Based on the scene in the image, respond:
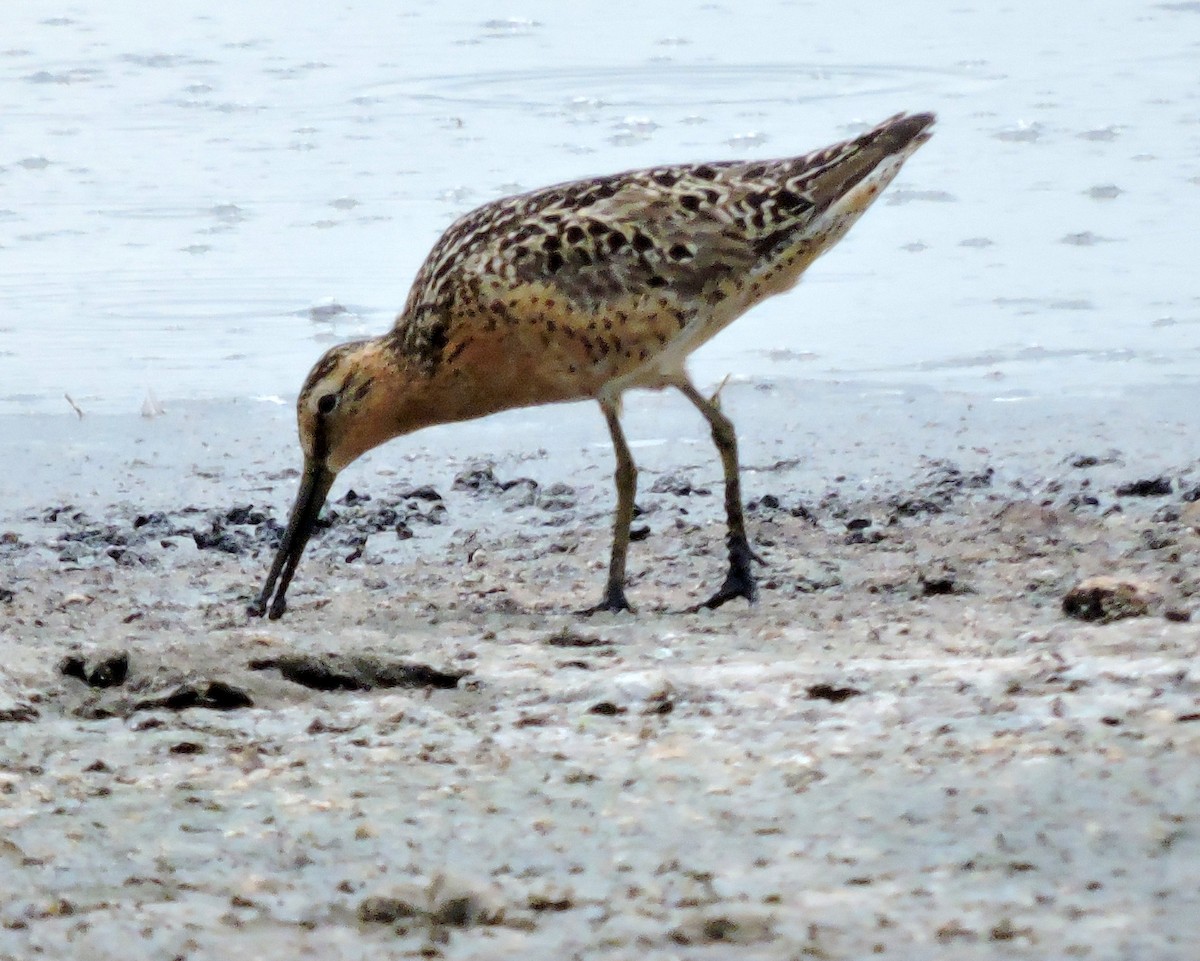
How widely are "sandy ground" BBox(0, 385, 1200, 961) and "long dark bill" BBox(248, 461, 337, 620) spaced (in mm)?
109

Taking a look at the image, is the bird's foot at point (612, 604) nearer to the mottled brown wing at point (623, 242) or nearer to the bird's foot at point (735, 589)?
the bird's foot at point (735, 589)

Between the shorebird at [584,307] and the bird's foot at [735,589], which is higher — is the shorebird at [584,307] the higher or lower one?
the higher one

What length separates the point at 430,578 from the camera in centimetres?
662

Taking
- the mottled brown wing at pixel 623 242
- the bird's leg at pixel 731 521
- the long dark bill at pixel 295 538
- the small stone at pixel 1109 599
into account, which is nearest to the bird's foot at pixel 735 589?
the bird's leg at pixel 731 521

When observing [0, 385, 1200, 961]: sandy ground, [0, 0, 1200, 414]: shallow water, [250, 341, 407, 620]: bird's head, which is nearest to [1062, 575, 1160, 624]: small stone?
[0, 385, 1200, 961]: sandy ground

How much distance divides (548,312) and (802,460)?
2.19m

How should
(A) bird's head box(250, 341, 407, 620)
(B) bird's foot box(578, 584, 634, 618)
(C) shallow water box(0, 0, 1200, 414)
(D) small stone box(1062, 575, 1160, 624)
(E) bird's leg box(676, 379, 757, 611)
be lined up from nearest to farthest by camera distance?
1. (D) small stone box(1062, 575, 1160, 624)
2. (B) bird's foot box(578, 584, 634, 618)
3. (E) bird's leg box(676, 379, 757, 611)
4. (A) bird's head box(250, 341, 407, 620)
5. (C) shallow water box(0, 0, 1200, 414)

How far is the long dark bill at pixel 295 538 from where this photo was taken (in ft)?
20.2

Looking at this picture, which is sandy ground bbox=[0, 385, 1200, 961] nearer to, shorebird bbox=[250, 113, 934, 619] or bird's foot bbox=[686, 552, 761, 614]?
bird's foot bbox=[686, 552, 761, 614]

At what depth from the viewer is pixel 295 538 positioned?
6.31 metres

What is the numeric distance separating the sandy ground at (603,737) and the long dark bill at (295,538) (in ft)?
0.36

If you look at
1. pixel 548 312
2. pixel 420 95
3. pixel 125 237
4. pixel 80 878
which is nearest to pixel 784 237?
pixel 548 312

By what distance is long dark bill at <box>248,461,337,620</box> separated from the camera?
6.14 m

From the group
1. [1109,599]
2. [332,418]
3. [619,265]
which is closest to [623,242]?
[619,265]
